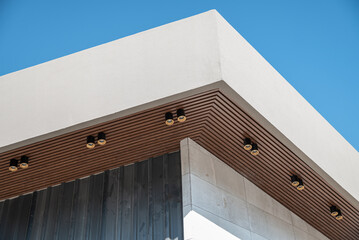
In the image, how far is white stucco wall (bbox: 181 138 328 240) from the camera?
5.40 meters

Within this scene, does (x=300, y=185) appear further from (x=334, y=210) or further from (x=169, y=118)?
(x=169, y=118)

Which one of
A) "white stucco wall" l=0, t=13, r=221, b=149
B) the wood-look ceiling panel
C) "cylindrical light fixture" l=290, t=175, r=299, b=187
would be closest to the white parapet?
"white stucco wall" l=0, t=13, r=221, b=149

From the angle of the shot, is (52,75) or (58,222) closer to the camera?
(52,75)

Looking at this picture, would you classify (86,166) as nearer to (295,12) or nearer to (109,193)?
(109,193)

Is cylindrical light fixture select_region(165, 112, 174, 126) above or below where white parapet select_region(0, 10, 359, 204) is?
below

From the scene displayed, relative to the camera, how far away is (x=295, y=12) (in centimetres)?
796

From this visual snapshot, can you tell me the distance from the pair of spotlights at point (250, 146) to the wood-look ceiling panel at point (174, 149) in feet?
0.22

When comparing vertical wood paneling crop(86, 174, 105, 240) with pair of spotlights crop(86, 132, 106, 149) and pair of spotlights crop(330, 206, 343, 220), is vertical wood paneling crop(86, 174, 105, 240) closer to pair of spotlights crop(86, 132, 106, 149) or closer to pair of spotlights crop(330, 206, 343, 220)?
pair of spotlights crop(86, 132, 106, 149)

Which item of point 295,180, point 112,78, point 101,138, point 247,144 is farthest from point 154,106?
point 295,180

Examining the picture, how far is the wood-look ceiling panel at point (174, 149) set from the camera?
218 inches

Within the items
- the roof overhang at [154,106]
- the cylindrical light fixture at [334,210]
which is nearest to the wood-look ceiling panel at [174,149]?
the roof overhang at [154,106]

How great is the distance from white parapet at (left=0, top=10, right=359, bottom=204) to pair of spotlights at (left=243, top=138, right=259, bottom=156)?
0.34 m

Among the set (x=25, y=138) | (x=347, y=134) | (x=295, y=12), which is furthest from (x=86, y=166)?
(x=347, y=134)

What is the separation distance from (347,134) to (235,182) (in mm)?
5171
